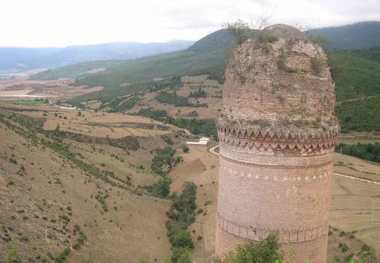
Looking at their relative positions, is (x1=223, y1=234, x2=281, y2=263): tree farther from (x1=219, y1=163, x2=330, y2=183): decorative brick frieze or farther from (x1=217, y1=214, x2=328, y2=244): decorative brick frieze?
(x1=219, y1=163, x2=330, y2=183): decorative brick frieze

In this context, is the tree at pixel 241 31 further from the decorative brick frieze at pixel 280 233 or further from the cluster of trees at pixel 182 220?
the cluster of trees at pixel 182 220

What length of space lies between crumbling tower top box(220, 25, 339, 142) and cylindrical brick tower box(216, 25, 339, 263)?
18 millimetres

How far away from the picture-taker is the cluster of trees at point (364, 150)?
5931 cm

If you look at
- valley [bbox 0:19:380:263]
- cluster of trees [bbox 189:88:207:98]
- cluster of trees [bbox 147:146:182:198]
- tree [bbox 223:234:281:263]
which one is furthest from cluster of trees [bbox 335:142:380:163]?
tree [bbox 223:234:281:263]

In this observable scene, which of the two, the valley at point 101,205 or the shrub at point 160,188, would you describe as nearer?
the valley at point 101,205

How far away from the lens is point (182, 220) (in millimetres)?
38156

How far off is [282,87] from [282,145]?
3.48 feet

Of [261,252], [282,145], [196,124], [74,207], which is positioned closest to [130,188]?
[74,207]

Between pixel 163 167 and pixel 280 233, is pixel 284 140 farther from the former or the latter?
pixel 163 167

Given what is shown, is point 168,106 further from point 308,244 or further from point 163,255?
point 308,244

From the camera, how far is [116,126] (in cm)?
6912

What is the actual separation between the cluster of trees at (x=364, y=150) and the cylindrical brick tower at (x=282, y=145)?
179 feet

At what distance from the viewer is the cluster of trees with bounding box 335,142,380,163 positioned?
195 feet

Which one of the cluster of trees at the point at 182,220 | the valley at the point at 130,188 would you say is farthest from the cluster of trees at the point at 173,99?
the cluster of trees at the point at 182,220
